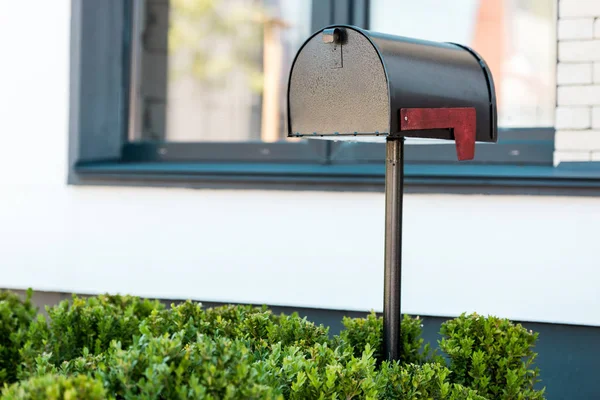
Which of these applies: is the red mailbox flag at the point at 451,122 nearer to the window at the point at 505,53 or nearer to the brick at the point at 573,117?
the brick at the point at 573,117

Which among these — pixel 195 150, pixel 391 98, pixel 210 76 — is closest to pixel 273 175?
pixel 195 150

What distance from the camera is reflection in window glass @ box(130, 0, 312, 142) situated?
425 centimetres

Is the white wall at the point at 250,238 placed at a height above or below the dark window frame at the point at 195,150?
below

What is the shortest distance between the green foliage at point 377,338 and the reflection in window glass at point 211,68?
69.5 inches

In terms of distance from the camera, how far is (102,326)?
274 centimetres

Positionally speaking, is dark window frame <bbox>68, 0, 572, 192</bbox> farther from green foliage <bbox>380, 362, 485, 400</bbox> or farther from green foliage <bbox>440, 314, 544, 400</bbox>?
green foliage <bbox>380, 362, 485, 400</bbox>

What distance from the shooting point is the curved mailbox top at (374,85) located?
2.12 metres

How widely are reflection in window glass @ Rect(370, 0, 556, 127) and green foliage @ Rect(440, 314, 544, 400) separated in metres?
1.47

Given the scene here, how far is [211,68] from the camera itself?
4461mm

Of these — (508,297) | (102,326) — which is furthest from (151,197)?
(508,297)

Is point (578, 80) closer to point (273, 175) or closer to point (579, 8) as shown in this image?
point (579, 8)

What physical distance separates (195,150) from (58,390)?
2.77 meters

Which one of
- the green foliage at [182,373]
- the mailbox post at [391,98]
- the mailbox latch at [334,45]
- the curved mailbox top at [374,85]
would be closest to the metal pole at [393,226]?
the mailbox post at [391,98]

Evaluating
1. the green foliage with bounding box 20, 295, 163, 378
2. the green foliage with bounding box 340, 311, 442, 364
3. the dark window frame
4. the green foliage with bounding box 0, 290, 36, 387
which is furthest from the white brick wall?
the green foliage with bounding box 0, 290, 36, 387
